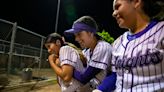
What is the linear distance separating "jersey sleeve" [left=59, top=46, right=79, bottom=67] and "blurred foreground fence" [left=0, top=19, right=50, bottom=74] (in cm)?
842

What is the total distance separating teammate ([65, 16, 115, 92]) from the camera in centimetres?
299

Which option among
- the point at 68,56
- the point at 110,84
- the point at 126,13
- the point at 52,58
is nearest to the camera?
the point at 126,13

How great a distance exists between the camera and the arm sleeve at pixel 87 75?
299 centimetres

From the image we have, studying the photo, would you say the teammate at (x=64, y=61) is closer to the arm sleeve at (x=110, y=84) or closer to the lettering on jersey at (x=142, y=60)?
the arm sleeve at (x=110, y=84)

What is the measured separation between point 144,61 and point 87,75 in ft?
3.64

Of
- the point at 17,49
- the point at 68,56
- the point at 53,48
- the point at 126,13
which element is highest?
the point at 17,49

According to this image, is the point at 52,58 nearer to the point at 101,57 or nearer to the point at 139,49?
the point at 101,57

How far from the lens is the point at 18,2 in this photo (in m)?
49.2

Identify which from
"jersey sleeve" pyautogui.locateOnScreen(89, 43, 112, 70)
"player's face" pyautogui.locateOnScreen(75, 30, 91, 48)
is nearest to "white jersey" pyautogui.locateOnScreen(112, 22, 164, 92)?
"jersey sleeve" pyautogui.locateOnScreen(89, 43, 112, 70)

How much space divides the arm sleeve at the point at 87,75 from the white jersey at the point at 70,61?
0.10 metres

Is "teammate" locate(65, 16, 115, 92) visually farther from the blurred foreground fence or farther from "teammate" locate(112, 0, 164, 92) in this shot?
the blurred foreground fence

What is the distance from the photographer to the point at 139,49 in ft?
6.73

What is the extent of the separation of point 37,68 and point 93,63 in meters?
14.3

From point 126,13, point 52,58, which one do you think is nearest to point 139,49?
point 126,13
